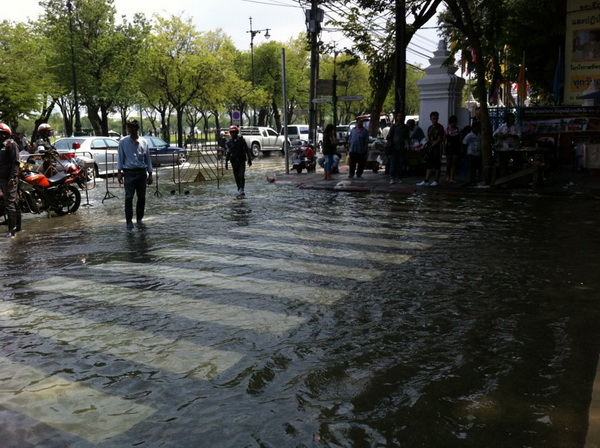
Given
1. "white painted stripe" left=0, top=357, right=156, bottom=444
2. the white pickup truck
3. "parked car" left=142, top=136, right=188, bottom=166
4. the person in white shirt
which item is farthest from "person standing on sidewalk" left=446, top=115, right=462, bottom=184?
the white pickup truck

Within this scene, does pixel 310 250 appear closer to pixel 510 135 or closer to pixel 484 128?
pixel 484 128

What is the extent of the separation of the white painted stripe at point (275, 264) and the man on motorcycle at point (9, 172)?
3.53m

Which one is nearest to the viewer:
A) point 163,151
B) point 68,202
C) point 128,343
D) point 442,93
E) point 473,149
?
point 128,343

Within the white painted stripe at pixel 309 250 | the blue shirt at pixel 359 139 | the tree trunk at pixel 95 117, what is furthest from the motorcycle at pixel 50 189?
the tree trunk at pixel 95 117

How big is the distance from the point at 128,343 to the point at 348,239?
4829 millimetres

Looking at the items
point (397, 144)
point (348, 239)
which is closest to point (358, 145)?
point (397, 144)

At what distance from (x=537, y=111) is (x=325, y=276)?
12.5m

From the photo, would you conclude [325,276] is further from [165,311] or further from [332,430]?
[332,430]

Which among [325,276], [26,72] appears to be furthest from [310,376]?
[26,72]

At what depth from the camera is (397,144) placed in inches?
648

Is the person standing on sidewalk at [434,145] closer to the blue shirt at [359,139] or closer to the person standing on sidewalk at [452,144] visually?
the person standing on sidewalk at [452,144]

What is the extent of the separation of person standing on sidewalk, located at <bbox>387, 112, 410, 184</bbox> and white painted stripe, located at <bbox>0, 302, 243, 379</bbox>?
12.4 m

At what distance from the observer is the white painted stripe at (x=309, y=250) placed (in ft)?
25.0

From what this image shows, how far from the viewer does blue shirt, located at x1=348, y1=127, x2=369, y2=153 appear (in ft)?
57.6
